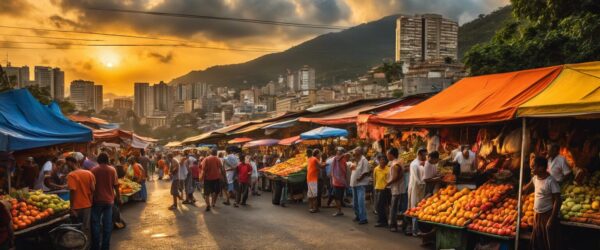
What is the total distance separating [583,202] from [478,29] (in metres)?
109

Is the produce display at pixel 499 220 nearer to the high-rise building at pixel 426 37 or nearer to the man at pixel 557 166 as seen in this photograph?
the man at pixel 557 166

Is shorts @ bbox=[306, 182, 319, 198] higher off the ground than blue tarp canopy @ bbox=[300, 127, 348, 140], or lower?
lower

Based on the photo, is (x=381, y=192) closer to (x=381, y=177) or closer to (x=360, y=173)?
(x=381, y=177)

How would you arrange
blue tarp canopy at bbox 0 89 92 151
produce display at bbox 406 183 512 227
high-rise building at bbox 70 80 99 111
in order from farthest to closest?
1. high-rise building at bbox 70 80 99 111
2. blue tarp canopy at bbox 0 89 92 151
3. produce display at bbox 406 183 512 227

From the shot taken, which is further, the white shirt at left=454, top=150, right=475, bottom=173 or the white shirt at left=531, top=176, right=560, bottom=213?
the white shirt at left=454, top=150, right=475, bottom=173

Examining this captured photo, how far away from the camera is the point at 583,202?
7.12m

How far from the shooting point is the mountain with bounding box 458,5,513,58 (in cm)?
9844

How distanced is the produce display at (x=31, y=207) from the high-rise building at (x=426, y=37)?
10597 centimetres

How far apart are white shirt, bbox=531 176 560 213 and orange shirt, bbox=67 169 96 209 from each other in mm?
7083

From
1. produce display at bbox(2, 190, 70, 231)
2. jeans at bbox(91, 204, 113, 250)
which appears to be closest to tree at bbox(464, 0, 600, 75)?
jeans at bbox(91, 204, 113, 250)

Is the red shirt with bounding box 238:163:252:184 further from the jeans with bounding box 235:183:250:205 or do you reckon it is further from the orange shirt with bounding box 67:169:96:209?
the orange shirt with bounding box 67:169:96:209

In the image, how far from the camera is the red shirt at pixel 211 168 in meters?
14.5

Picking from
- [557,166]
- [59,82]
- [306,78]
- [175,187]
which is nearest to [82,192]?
[175,187]

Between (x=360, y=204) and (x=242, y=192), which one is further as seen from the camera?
(x=242, y=192)
